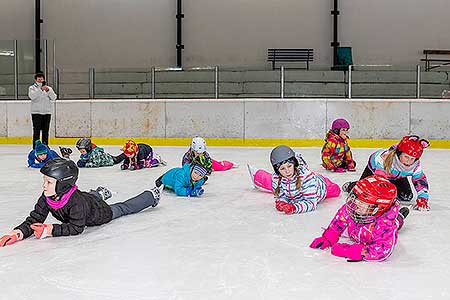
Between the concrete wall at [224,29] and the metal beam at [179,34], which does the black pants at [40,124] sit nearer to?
the concrete wall at [224,29]

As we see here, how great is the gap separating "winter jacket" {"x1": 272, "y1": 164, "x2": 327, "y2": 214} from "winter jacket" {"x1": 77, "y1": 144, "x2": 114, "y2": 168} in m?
4.08

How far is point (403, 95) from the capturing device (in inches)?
486

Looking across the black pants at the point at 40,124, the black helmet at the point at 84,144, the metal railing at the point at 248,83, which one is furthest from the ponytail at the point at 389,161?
the metal railing at the point at 248,83

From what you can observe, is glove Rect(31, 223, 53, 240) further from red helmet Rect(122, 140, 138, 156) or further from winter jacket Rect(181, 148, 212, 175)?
red helmet Rect(122, 140, 138, 156)

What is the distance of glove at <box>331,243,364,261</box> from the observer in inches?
123

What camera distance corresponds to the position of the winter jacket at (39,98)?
1029 cm

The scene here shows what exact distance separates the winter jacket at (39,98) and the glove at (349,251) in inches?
314

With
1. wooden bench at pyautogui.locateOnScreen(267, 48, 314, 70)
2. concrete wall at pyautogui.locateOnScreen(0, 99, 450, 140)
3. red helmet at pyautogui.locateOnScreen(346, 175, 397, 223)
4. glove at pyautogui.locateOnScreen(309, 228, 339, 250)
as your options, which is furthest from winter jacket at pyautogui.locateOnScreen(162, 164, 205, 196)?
wooden bench at pyautogui.locateOnScreen(267, 48, 314, 70)

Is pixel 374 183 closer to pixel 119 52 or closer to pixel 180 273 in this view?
pixel 180 273

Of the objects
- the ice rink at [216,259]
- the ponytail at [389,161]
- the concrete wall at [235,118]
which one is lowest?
the ice rink at [216,259]

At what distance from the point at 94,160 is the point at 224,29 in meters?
11.0

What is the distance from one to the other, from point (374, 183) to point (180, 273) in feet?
3.37

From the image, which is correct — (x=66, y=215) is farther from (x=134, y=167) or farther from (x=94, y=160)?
(x=94, y=160)

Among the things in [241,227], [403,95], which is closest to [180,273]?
[241,227]
